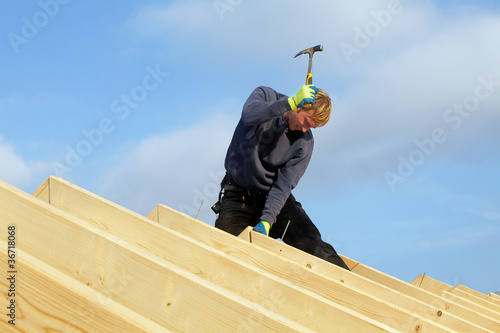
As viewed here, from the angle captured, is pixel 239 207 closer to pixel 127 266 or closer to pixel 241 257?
pixel 241 257

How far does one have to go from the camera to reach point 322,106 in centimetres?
413

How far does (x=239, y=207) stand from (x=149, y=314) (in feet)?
9.54

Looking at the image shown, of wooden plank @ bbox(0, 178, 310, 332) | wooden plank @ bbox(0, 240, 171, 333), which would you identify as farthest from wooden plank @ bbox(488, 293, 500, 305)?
wooden plank @ bbox(0, 240, 171, 333)

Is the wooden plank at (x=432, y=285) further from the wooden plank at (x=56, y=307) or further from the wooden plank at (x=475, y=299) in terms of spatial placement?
the wooden plank at (x=56, y=307)

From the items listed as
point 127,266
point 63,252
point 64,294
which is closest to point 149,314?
point 127,266

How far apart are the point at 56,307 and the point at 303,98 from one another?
8.85 ft

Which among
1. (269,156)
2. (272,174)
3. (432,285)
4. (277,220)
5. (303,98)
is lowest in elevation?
(277,220)

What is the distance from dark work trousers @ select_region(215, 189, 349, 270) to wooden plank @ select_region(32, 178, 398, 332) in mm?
1817

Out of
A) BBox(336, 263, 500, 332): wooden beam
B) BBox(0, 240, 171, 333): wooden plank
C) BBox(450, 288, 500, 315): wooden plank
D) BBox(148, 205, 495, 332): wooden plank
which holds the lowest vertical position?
BBox(0, 240, 171, 333): wooden plank

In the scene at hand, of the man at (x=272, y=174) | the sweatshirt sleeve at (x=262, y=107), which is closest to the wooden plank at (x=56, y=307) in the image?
the sweatshirt sleeve at (x=262, y=107)

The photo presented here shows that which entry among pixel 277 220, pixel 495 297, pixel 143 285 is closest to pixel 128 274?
pixel 143 285

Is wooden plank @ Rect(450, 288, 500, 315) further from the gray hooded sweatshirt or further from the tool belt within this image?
the tool belt

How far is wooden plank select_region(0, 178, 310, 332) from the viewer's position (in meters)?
1.51

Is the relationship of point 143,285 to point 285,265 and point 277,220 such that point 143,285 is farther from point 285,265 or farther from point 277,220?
point 277,220
